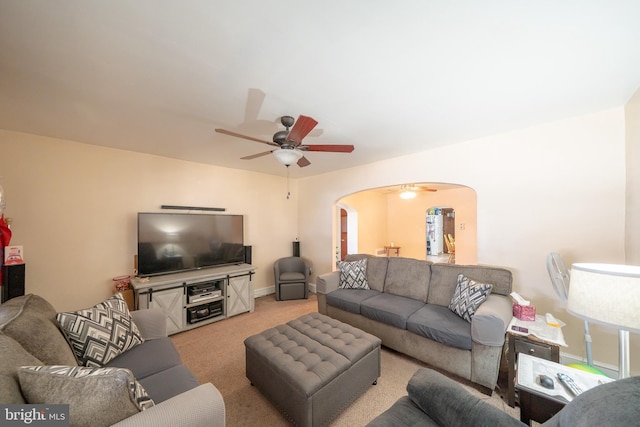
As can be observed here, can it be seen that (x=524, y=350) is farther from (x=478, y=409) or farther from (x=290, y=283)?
(x=290, y=283)

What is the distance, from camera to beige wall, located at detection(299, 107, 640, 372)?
2189 mm

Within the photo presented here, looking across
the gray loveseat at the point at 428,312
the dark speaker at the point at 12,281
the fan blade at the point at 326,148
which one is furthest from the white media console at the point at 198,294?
the fan blade at the point at 326,148

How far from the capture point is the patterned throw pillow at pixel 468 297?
226 cm

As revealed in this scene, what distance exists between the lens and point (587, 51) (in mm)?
1424

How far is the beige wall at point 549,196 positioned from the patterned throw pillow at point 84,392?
348cm

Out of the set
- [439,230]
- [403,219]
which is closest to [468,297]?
[403,219]

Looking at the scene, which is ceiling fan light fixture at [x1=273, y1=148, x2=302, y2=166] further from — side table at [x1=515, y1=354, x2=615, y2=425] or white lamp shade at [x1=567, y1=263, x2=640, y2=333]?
side table at [x1=515, y1=354, x2=615, y2=425]

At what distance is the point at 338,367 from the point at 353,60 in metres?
2.14

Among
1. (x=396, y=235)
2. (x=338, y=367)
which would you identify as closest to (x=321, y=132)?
(x=338, y=367)

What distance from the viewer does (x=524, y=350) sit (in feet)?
6.16

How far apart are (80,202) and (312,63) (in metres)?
3.48

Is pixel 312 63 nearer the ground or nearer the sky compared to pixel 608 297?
nearer the sky

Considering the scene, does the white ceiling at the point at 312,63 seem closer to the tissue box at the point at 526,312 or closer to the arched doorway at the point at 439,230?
the tissue box at the point at 526,312

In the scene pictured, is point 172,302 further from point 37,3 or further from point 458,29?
point 458,29
